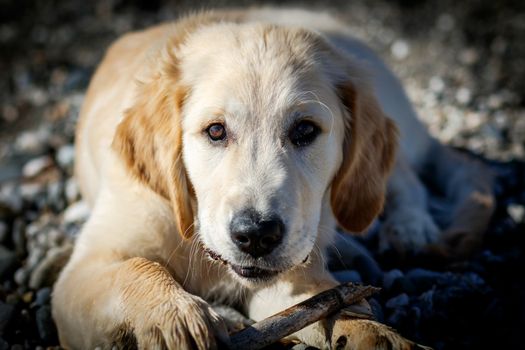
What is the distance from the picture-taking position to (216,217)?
2.50m

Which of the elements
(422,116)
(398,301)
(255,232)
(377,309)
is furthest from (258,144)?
(422,116)

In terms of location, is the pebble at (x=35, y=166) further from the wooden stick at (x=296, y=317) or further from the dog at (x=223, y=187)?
the wooden stick at (x=296, y=317)

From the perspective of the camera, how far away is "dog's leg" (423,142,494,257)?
367 centimetres

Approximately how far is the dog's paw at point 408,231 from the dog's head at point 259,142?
0.81 meters

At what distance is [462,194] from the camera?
4176 mm

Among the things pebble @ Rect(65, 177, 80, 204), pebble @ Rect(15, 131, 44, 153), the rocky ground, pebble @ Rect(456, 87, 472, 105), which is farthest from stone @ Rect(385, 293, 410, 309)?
pebble @ Rect(15, 131, 44, 153)

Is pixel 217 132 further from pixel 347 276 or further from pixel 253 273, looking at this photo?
pixel 347 276

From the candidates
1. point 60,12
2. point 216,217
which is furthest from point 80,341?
point 60,12

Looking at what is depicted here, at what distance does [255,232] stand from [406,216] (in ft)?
6.52

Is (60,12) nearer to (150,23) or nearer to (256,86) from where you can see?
(150,23)

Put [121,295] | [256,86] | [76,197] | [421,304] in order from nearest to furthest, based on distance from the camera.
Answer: [121,295] < [256,86] < [421,304] < [76,197]

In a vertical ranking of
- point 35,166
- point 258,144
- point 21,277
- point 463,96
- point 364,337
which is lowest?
point 21,277

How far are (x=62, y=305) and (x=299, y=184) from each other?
1175 millimetres

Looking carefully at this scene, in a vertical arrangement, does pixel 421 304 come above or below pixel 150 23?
below
